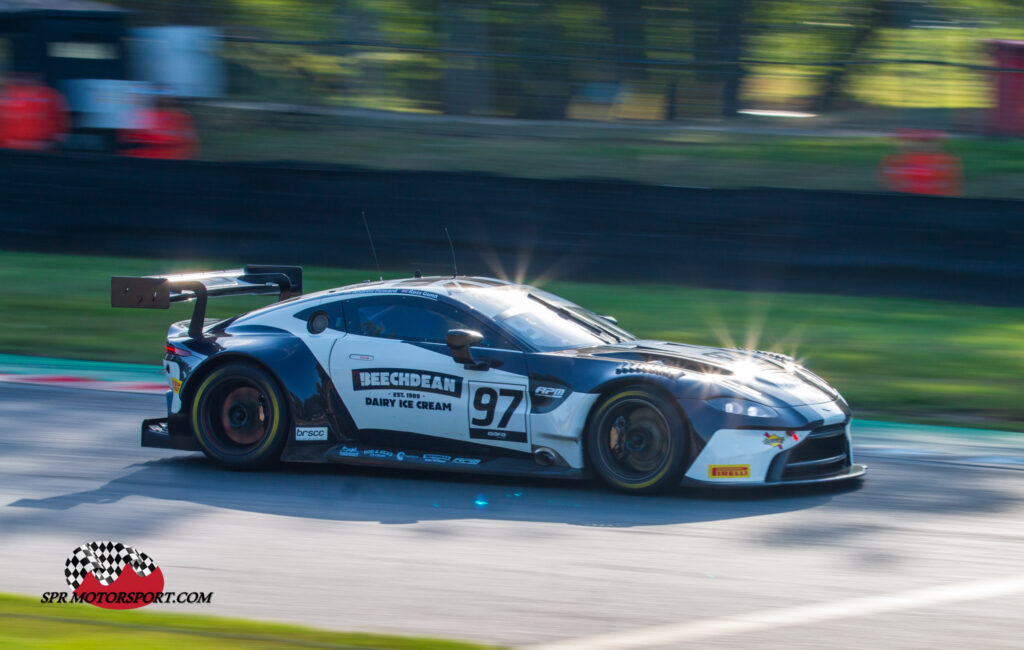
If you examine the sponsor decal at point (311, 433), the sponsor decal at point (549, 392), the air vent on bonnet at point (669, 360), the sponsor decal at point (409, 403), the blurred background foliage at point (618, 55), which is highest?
the blurred background foliage at point (618, 55)

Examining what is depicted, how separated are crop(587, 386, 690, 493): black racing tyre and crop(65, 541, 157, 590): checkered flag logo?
2395 millimetres

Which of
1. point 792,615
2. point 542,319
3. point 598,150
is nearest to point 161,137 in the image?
point 598,150

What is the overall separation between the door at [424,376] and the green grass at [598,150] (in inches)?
414

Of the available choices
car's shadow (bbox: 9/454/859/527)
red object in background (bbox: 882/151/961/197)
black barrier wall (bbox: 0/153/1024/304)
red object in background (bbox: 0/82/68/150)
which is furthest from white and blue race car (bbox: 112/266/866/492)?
red object in background (bbox: 0/82/68/150)

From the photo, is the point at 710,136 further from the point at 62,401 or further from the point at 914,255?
the point at 62,401

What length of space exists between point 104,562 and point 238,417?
211cm

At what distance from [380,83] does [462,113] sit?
5.07 feet

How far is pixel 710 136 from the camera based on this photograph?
63.8 ft

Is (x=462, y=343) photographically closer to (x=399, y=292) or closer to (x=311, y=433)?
(x=399, y=292)

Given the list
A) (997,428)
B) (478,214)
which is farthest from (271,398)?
(478,214)

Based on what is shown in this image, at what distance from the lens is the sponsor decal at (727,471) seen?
638cm

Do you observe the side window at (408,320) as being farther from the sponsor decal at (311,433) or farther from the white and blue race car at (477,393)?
the sponsor decal at (311,433)

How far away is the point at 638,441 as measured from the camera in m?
6.54

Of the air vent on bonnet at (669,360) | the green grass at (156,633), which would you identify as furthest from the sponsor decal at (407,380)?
the green grass at (156,633)
